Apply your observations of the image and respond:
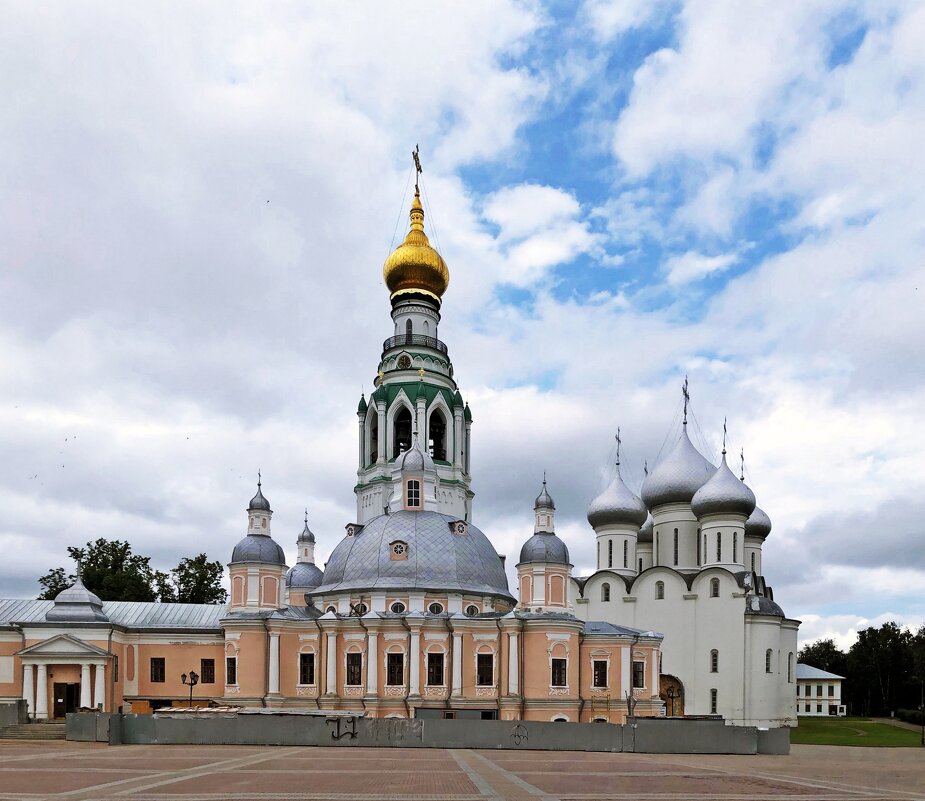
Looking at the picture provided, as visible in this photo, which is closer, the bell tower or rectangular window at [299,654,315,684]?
rectangular window at [299,654,315,684]

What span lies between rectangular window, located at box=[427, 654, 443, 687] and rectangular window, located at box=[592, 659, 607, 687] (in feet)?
22.5

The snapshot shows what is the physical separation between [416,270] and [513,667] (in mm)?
27066

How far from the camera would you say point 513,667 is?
43344 mm

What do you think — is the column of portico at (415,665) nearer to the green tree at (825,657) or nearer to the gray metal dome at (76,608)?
the gray metal dome at (76,608)

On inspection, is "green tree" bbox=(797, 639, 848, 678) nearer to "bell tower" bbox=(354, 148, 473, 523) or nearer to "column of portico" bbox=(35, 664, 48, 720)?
"bell tower" bbox=(354, 148, 473, 523)

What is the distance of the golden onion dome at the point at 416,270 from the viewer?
61.3m

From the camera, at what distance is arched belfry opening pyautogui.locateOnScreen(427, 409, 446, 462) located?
58528 millimetres

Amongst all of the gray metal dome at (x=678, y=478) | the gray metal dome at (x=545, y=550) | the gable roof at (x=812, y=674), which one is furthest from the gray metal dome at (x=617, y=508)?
the gable roof at (x=812, y=674)

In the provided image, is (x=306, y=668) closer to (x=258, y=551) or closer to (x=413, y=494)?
(x=258, y=551)

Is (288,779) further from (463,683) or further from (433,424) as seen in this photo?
(433,424)

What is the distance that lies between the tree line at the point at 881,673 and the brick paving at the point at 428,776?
58582 millimetres

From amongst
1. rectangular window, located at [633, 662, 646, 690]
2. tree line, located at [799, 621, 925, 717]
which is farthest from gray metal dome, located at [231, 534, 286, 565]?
tree line, located at [799, 621, 925, 717]

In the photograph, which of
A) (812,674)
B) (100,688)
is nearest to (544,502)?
(100,688)

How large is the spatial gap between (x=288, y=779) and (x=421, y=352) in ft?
136
